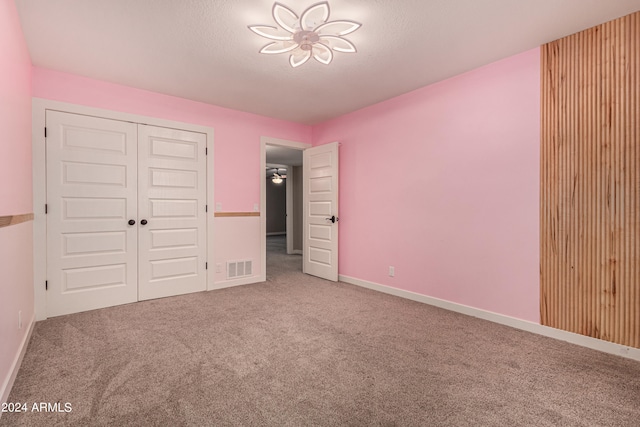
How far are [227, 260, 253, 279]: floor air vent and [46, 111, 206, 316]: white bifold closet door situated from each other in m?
0.39

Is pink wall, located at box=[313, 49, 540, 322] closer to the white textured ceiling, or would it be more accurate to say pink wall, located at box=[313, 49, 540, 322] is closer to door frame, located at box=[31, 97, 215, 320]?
the white textured ceiling

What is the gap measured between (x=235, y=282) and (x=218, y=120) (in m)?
2.32

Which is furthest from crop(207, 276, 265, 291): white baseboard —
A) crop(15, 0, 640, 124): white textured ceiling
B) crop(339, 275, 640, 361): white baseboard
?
crop(15, 0, 640, 124): white textured ceiling

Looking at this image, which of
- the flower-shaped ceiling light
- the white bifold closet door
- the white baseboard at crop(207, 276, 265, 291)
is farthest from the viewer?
the white baseboard at crop(207, 276, 265, 291)

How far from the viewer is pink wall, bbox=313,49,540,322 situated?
2803 mm

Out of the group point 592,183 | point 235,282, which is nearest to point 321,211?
point 235,282

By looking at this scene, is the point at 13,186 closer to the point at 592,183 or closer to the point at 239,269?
the point at 239,269

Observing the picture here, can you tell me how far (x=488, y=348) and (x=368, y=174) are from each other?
102 inches

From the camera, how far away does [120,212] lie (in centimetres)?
350

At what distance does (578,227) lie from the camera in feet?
8.21

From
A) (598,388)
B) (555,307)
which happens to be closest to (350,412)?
(598,388)

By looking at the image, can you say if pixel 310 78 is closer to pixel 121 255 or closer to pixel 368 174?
pixel 368 174

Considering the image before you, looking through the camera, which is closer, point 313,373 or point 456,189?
point 313,373

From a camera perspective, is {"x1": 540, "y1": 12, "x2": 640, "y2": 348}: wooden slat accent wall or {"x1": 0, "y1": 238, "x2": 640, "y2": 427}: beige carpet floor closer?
{"x1": 0, "y1": 238, "x2": 640, "y2": 427}: beige carpet floor
